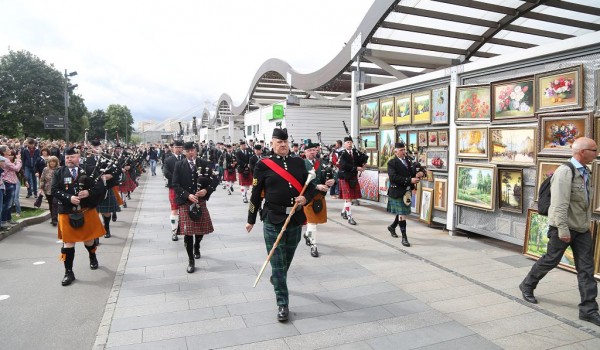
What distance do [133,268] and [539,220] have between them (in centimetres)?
622

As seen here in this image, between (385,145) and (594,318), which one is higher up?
(385,145)

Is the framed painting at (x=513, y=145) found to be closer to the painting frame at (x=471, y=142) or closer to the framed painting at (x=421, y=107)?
the painting frame at (x=471, y=142)

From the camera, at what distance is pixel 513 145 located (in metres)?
6.46

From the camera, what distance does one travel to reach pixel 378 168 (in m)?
10.5

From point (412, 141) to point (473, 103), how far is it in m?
2.02

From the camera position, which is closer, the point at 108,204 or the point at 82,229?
the point at 82,229

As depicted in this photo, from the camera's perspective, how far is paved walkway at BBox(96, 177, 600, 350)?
362 centimetres

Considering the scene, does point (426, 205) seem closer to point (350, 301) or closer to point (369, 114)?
point (369, 114)

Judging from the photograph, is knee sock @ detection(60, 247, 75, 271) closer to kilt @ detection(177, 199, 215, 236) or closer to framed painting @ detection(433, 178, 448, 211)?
kilt @ detection(177, 199, 215, 236)

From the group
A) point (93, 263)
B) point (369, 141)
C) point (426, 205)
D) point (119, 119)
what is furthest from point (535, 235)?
point (119, 119)

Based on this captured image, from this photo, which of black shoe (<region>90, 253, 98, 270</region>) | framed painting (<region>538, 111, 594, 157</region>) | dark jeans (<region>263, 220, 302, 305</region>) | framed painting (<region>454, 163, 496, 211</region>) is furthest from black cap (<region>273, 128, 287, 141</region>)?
framed painting (<region>454, 163, 496, 211</region>)

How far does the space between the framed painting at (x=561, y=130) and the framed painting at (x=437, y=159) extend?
2281 millimetres

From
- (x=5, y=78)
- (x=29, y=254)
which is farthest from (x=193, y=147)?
(x=5, y=78)

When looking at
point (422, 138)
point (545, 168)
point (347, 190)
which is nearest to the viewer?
point (545, 168)
